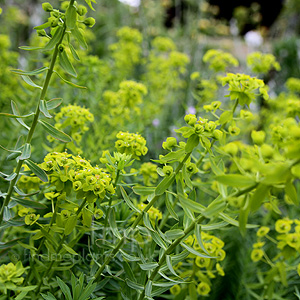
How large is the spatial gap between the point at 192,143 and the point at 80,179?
248 millimetres

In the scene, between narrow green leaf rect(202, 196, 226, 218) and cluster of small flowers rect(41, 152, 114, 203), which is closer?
narrow green leaf rect(202, 196, 226, 218)

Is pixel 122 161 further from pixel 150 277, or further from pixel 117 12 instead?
pixel 117 12

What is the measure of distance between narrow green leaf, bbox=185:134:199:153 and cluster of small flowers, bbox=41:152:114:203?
18 centimetres

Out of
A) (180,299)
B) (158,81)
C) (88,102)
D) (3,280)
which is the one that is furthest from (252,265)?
(158,81)

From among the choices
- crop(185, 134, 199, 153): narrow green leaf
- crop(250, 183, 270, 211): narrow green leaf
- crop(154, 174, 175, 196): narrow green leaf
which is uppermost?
crop(250, 183, 270, 211): narrow green leaf

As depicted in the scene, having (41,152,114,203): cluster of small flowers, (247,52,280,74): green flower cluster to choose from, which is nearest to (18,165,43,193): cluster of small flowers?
(41,152,114,203): cluster of small flowers

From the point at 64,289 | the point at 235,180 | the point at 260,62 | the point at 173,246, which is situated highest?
the point at 235,180

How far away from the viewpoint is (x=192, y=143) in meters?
0.66

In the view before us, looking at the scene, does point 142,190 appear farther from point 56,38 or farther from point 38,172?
point 56,38

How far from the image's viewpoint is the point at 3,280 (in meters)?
0.64

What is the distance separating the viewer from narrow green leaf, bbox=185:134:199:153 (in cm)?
65

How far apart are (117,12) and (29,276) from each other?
3.85 m

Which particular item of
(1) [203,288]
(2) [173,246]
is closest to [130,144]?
(2) [173,246]

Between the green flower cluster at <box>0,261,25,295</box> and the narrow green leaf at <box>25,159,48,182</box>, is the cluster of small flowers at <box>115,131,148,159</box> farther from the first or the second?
the green flower cluster at <box>0,261,25,295</box>
